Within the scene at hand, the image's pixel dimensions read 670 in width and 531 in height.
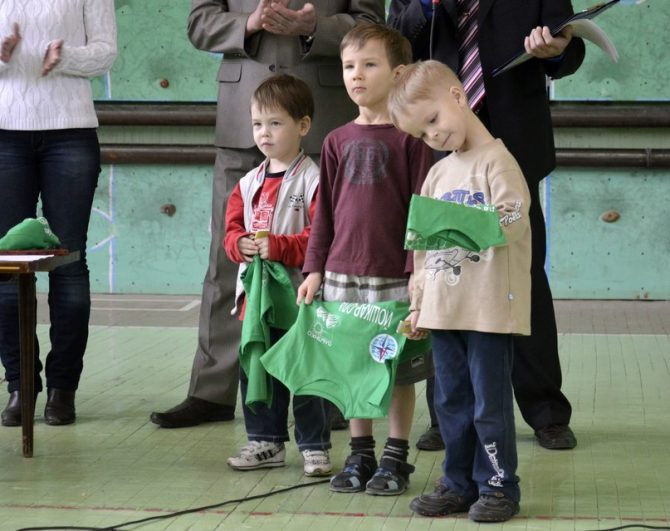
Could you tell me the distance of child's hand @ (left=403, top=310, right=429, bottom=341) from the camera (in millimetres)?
2820

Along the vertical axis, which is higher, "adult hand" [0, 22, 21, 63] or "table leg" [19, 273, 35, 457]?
"adult hand" [0, 22, 21, 63]

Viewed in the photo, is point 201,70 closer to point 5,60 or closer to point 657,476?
point 5,60

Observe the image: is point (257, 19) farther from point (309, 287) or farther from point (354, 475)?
point (354, 475)

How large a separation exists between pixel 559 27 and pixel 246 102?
3.79 ft

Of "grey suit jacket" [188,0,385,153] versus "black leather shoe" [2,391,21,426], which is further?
"black leather shoe" [2,391,21,426]

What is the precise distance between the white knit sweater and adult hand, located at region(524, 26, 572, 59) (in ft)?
4.99

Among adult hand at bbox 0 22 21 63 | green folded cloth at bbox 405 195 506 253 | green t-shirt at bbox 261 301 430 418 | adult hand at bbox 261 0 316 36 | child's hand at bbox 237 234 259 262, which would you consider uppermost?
adult hand at bbox 261 0 316 36

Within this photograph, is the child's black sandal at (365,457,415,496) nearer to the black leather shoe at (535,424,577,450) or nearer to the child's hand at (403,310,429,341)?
the child's hand at (403,310,429,341)

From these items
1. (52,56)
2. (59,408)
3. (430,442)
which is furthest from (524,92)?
(59,408)

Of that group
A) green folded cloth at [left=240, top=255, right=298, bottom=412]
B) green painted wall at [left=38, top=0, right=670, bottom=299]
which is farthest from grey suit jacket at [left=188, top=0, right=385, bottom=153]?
green painted wall at [left=38, top=0, right=670, bottom=299]

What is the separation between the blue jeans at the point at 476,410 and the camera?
2721 mm

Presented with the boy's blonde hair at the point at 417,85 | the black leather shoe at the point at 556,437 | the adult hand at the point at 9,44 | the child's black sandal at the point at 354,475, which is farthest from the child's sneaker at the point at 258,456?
the adult hand at the point at 9,44

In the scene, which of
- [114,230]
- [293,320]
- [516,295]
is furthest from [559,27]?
[114,230]

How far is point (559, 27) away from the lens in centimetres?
305
